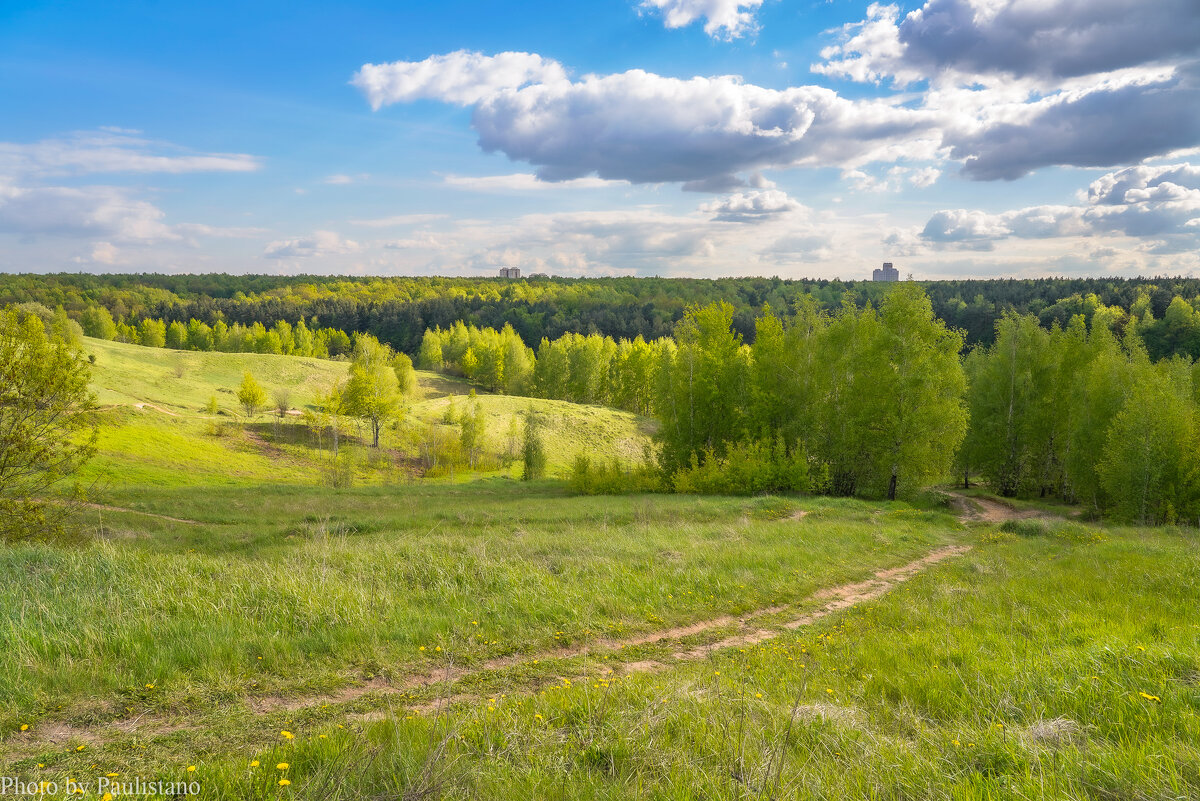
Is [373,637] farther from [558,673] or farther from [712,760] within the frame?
[712,760]

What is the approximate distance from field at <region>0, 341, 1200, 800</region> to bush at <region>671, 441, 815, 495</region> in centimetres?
1534

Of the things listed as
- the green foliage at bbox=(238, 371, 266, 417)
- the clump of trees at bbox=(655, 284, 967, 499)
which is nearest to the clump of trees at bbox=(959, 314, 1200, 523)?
the clump of trees at bbox=(655, 284, 967, 499)

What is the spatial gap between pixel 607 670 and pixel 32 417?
15758mm

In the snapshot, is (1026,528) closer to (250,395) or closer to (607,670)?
(607,670)

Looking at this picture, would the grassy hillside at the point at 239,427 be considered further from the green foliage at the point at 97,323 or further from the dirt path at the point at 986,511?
the green foliage at the point at 97,323

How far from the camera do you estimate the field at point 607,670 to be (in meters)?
3.97

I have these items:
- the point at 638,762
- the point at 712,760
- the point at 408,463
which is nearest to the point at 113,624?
the point at 638,762

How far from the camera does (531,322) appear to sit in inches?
5625

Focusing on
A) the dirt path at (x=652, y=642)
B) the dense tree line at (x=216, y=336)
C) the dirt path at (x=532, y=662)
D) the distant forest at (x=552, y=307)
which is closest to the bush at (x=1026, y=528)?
the dirt path at (x=652, y=642)

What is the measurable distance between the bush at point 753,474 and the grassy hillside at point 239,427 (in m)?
27.8

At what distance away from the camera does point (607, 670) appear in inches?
295

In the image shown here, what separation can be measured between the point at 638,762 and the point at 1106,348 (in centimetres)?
4522

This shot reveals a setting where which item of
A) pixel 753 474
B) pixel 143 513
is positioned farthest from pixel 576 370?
pixel 143 513

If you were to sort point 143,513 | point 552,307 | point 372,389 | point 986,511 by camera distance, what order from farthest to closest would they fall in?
point 552,307 → point 372,389 → point 986,511 → point 143,513
